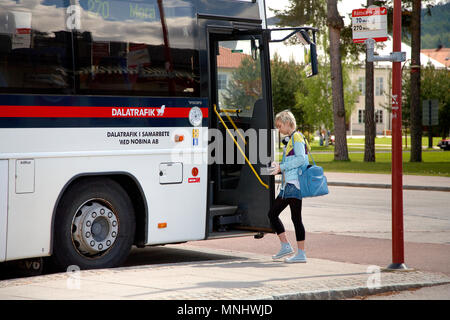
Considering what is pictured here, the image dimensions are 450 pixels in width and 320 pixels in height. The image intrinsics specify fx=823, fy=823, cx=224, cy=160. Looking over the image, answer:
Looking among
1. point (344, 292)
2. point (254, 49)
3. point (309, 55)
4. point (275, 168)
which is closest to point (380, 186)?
point (254, 49)

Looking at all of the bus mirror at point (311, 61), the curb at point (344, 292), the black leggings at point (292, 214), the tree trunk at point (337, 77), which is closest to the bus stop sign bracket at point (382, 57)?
the bus mirror at point (311, 61)

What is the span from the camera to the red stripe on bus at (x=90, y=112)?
798cm

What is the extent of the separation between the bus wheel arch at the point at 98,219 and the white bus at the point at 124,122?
13 mm

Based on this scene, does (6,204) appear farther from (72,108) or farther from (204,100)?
(204,100)

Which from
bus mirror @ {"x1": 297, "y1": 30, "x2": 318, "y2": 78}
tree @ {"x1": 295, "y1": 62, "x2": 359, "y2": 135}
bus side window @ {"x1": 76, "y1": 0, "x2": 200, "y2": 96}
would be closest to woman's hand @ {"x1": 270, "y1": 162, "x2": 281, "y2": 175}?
bus mirror @ {"x1": 297, "y1": 30, "x2": 318, "y2": 78}

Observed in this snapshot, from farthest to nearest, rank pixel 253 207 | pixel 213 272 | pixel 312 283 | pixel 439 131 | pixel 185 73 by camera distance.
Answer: pixel 439 131 → pixel 253 207 → pixel 185 73 → pixel 213 272 → pixel 312 283

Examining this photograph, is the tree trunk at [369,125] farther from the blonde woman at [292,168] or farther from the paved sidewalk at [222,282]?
the paved sidewalk at [222,282]

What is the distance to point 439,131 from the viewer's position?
68750 mm

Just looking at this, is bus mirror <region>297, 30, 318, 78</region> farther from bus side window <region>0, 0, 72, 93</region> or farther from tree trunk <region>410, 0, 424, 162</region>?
tree trunk <region>410, 0, 424, 162</region>

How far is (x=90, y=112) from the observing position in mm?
8625

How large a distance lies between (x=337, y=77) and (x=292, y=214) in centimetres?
2976

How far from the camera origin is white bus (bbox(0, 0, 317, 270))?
26.6 ft

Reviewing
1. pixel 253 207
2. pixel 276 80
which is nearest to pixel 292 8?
pixel 276 80

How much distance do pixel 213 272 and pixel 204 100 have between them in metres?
A: 2.31
